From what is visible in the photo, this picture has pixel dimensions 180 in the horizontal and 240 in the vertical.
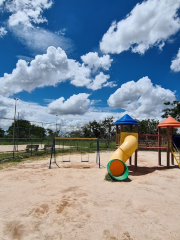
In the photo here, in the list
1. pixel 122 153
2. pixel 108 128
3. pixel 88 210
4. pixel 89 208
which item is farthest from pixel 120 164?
pixel 108 128

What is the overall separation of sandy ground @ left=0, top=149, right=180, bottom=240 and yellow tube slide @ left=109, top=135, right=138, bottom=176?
31.9 inches

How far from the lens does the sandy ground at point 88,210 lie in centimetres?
343

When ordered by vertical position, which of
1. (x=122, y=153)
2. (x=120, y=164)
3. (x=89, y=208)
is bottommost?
(x=89, y=208)

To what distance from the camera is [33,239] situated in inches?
125

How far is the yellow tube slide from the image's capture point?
7930 mm

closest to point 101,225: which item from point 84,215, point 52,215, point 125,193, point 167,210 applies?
point 84,215

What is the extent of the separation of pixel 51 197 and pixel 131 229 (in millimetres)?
2669

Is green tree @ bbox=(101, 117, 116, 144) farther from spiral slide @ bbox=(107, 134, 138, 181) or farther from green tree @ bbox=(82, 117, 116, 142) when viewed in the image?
spiral slide @ bbox=(107, 134, 138, 181)

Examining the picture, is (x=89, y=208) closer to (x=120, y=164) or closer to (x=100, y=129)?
(x=120, y=164)

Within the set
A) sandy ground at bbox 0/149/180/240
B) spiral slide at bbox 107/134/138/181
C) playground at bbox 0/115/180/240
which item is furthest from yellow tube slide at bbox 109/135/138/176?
sandy ground at bbox 0/149/180/240

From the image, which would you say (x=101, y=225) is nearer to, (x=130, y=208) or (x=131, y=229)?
(x=131, y=229)

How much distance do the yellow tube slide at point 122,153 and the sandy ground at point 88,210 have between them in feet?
2.66

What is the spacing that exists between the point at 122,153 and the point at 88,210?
453 cm

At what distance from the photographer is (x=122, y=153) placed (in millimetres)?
8633
